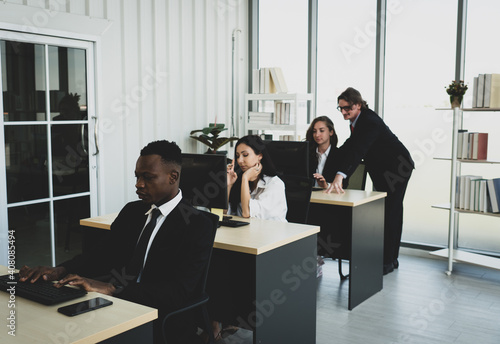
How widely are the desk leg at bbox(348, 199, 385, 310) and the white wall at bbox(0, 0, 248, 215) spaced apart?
2.36 m

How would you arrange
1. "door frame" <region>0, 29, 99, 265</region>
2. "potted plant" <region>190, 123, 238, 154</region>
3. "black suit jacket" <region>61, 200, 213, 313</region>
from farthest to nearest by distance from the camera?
"potted plant" <region>190, 123, 238, 154</region> → "door frame" <region>0, 29, 99, 265</region> → "black suit jacket" <region>61, 200, 213, 313</region>

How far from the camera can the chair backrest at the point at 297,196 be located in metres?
3.89

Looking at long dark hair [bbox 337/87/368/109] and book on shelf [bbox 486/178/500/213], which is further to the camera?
long dark hair [bbox 337/87/368/109]

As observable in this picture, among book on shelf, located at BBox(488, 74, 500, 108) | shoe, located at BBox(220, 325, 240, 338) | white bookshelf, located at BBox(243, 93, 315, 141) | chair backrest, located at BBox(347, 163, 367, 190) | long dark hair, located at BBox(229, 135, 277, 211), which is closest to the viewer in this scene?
shoe, located at BBox(220, 325, 240, 338)

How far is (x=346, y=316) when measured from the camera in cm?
413

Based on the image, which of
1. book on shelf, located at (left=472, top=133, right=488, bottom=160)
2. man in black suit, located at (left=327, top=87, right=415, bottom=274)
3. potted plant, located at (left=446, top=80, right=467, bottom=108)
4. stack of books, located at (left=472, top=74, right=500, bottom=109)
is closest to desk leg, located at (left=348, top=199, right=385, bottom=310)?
man in black suit, located at (left=327, top=87, right=415, bottom=274)

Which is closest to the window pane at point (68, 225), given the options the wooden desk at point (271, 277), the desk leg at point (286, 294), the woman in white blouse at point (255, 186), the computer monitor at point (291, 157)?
the woman in white blouse at point (255, 186)

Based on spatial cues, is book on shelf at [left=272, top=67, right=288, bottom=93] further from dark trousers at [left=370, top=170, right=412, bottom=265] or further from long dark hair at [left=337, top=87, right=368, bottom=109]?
dark trousers at [left=370, top=170, right=412, bottom=265]

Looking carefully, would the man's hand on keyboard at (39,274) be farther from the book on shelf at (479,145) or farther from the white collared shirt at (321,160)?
the book on shelf at (479,145)

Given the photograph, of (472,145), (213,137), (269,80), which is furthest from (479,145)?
(213,137)

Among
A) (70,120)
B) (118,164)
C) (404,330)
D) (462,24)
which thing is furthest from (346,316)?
(462,24)

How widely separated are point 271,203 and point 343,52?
3.25 metres

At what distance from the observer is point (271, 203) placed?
12.2 ft

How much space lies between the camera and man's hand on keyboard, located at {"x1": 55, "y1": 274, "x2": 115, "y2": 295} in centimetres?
208
